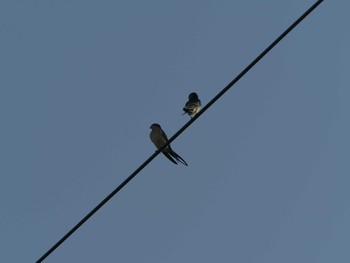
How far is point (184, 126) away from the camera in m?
6.03

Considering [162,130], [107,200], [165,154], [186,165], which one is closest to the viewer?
[107,200]

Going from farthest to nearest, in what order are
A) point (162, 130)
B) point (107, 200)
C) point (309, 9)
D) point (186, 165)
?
point (162, 130) → point (186, 165) → point (107, 200) → point (309, 9)

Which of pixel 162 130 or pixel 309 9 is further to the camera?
pixel 162 130

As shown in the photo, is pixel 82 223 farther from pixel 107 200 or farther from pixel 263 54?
pixel 263 54

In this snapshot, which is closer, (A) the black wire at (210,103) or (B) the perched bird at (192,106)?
(A) the black wire at (210,103)

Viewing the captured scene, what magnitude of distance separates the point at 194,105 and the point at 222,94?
6701mm

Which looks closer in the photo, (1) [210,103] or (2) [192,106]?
(1) [210,103]

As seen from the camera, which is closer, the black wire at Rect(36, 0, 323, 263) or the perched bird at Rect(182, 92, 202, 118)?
the black wire at Rect(36, 0, 323, 263)

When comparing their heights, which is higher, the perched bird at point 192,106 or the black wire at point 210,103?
the perched bird at point 192,106

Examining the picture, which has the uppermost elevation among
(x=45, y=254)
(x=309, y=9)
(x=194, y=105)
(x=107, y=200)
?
(x=194, y=105)

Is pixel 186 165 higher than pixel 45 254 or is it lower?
higher

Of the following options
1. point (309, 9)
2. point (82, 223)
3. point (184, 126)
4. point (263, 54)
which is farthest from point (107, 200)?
point (309, 9)

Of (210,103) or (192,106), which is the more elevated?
(192,106)

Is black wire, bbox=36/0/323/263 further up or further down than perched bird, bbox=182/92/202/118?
further down
